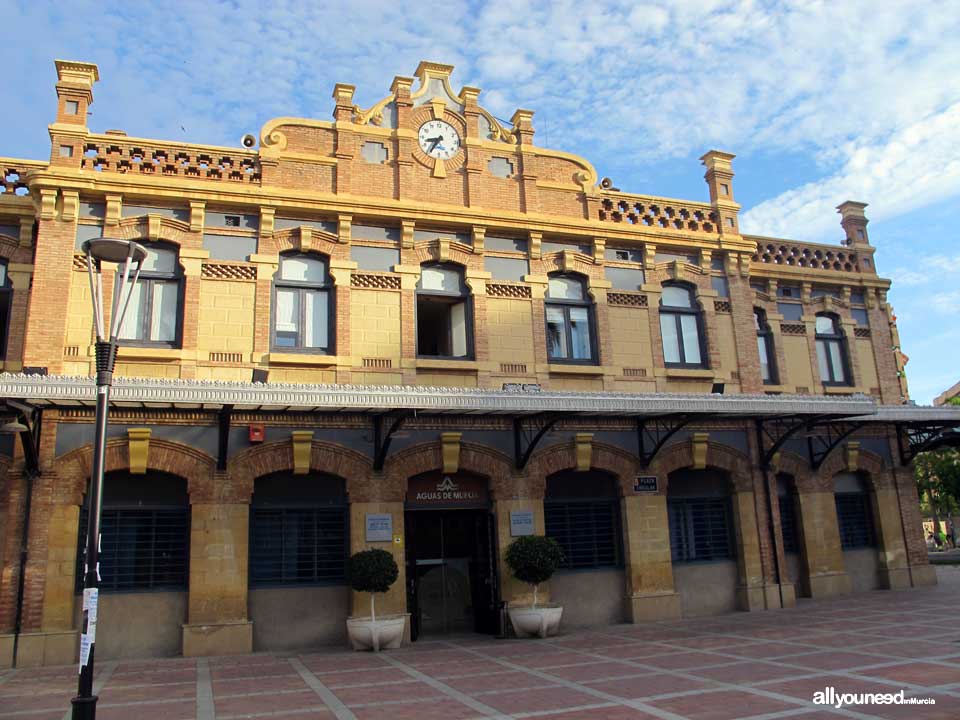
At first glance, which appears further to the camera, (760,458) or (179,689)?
(760,458)

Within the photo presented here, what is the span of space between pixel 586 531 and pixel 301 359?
7033mm

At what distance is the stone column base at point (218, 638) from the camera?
45.0 feet

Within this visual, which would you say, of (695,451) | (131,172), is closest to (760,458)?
(695,451)

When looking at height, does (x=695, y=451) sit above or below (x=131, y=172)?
below

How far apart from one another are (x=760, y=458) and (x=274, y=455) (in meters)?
10.9

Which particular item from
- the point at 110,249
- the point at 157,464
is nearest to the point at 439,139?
the point at 157,464

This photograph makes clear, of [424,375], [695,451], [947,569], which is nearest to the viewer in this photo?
[424,375]

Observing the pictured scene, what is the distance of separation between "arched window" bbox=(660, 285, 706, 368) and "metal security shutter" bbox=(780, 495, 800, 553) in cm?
414

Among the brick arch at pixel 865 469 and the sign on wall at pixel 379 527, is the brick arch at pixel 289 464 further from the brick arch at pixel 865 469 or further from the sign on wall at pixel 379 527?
the brick arch at pixel 865 469

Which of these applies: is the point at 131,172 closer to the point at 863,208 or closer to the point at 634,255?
the point at 634,255

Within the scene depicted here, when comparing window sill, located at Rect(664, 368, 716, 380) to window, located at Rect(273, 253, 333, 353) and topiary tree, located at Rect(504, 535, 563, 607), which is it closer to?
topiary tree, located at Rect(504, 535, 563, 607)

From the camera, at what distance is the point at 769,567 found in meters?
18.1

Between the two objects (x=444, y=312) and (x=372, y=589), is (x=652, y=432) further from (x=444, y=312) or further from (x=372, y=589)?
A: (x=372, y=589)

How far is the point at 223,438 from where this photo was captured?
567 inches
